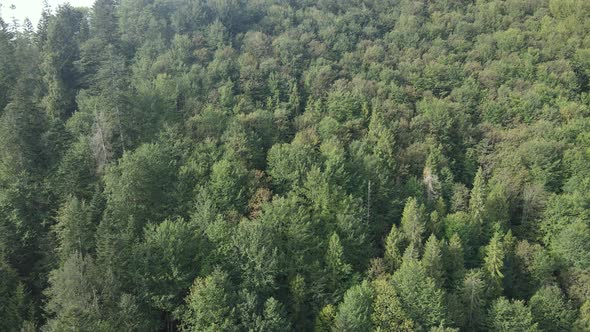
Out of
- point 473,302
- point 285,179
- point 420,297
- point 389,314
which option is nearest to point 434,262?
point 420,297

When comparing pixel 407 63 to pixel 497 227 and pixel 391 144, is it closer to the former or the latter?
pixel 391 144

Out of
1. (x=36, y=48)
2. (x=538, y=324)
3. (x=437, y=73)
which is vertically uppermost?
(x=36, y=48)

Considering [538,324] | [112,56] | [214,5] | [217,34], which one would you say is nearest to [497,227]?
[538,324]

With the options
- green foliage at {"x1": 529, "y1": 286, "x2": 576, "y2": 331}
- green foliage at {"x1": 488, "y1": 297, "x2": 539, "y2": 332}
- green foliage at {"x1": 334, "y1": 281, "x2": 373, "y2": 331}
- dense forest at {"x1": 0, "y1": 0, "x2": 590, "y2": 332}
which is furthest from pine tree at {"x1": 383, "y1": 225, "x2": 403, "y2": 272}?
green foliage at {"x1": 529, "y1": 286, "x2": 576, "y2": 331}

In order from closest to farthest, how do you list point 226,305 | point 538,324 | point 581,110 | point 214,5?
point 226,305
point 538,324
point 581,110
point 214,5

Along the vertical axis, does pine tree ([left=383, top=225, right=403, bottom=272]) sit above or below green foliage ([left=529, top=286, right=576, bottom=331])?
above

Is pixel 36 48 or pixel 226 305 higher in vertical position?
pixel 36 48

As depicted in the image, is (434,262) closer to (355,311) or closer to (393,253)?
(393,253)

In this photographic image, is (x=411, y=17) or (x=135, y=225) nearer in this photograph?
(x=135, y=225)

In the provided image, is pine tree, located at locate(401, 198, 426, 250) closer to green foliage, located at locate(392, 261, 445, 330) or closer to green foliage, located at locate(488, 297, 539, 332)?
green foliage, located at locate(392, 261, 445, 330)
